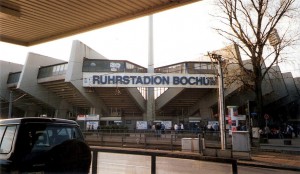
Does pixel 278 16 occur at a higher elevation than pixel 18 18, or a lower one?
higher

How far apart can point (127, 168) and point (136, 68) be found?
137 ft

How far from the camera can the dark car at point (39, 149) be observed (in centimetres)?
444

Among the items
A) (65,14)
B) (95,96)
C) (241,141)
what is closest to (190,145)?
(241,141)

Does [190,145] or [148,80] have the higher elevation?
[148,80]

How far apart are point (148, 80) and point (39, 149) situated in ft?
125

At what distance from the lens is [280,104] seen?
184 ft

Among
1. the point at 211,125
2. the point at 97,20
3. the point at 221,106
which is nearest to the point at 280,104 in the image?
the point at 211,125

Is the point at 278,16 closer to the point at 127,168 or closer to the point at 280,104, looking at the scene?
the point at 127,168

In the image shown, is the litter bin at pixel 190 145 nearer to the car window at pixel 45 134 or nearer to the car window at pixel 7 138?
the car window at pixel 45 134

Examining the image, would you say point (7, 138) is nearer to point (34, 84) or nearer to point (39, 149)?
point (39, 149)

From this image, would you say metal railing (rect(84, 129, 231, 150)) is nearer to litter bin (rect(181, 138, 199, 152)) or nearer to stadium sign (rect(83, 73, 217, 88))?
litter bin (rect(181, 138, 199, 152))

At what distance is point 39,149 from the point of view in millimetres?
4699

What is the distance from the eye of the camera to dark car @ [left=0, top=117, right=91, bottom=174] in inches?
175

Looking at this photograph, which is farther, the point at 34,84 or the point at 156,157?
the point at 34,84
